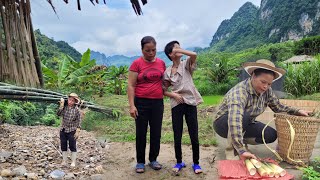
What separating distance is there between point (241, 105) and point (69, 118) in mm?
1873

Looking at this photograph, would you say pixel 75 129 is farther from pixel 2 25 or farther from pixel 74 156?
pixel 2 25

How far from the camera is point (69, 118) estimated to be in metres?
4.02

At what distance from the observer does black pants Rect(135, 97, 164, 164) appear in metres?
3.67

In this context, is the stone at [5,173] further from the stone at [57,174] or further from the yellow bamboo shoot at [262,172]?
the yellow bamboo shoot at [262,172]

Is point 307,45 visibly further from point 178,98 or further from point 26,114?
point 178,98

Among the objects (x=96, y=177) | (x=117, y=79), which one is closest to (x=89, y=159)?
(x=96, y=177)

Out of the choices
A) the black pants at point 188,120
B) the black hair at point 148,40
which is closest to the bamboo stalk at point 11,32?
the black hair at point 148,40

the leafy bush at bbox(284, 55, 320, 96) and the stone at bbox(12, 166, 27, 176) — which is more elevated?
the leafy bush at bbox(284, 55, 320, 96)

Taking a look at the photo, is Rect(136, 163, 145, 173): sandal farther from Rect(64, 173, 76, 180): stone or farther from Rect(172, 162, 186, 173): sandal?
Rect(64, 173, 76, 180): stone

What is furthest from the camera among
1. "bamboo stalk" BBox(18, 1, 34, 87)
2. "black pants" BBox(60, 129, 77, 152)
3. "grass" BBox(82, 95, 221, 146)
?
"grass" BBox(82, 95, 221, 146)

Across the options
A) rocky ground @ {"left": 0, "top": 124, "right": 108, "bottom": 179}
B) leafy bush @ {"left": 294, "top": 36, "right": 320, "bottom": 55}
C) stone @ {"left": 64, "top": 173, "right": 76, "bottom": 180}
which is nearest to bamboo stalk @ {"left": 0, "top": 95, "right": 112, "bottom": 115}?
rocky ground @ {"left": 0, "top": 124, "right": 108, "bottom": 179}

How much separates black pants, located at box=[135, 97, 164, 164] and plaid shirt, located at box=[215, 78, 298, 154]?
25.1 inches

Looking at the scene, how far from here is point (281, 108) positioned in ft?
12.4

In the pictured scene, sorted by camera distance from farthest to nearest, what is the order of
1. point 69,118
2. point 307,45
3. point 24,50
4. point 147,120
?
point 307,45 < point 24,50 < point 69,118 < point 147,120
